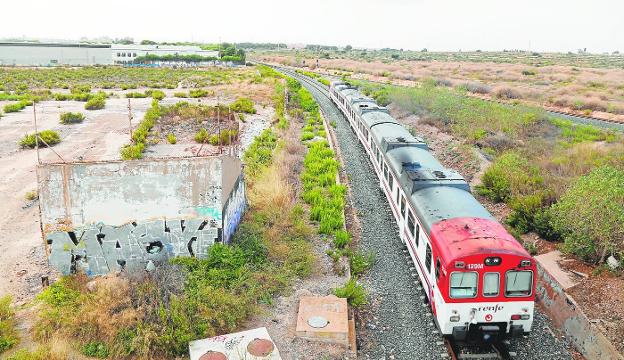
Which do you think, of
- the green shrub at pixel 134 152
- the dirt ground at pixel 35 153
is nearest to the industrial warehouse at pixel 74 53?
the dirt ground at pixel 35 153

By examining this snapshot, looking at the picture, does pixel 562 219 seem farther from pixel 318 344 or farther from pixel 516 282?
pixel 318 344

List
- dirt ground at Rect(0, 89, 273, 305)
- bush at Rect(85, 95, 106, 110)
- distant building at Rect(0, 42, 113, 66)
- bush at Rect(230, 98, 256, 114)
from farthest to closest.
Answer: distant building at Rect(0, 42, 113, 66) → bush at Rect(85, 95, 106, 110) → bush at Rect(230, 98, 256, 114) → dirt ground at Rect(0, 89, 273, 305)

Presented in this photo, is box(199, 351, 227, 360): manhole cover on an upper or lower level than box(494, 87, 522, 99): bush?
lower

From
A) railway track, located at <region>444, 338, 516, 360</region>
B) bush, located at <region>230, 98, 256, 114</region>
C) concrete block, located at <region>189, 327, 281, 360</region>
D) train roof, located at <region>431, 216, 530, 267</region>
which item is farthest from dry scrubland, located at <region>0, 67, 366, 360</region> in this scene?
bush, located at <region>230, 98, 256, 114</region>

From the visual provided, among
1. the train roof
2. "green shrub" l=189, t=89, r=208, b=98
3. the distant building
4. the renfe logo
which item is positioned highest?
the distant building

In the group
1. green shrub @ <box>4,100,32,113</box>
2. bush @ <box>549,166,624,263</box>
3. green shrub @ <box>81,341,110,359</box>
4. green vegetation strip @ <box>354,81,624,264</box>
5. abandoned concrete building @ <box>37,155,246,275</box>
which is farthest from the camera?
green shrub @ <box>4,100,32,113</box>

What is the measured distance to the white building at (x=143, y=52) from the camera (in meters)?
93.8

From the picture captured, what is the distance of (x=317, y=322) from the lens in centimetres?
1038

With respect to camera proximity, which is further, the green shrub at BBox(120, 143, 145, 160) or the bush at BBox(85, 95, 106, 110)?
the bush at BBox(85, 95, 106, 110)

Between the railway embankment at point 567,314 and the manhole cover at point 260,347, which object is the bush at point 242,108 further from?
the manhole cover at point 260,347

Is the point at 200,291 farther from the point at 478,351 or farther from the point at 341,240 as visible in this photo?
the point at 478,351

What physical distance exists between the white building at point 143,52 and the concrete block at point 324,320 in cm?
9248

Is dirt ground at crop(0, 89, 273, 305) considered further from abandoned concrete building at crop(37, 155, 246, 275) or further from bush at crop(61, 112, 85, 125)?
abandoned concrete building at crop(37, 155, 246, 275)

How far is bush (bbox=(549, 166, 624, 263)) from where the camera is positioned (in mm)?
12562
